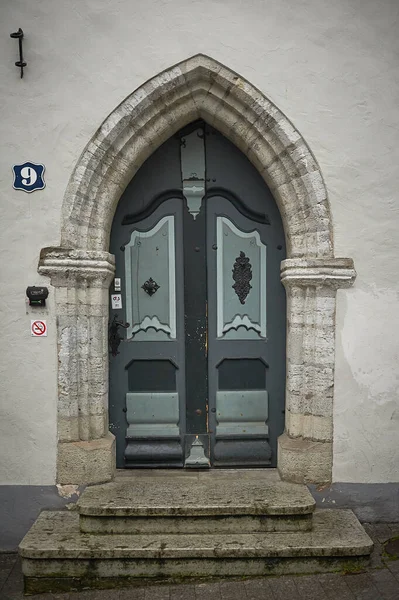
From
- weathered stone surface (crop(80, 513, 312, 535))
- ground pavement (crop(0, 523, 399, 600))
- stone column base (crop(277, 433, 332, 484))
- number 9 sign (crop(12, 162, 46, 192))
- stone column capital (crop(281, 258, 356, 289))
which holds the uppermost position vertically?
number 9 sign (crop(12, 162, 46, 192))

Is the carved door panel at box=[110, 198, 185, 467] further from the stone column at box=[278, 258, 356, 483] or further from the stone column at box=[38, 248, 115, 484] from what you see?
the stone column at box=[278, 258, 356, 483]

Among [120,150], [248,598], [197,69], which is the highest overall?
[197,69]

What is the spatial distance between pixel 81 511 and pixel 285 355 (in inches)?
72.9

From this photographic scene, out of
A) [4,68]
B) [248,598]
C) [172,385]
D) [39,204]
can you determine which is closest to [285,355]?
[172,385]

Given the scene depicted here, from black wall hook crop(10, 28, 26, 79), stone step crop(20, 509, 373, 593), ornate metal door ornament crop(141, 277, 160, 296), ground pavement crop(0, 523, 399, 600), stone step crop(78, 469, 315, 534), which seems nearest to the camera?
ground pavement crop(0, 523, 399, 600)

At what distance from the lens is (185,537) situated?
3.62 m

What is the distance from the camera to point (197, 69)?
386 cm

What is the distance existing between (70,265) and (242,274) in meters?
1.31

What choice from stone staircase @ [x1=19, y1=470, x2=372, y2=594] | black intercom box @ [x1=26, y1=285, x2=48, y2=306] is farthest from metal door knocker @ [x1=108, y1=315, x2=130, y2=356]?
stone staircase @ [x1=19, y1=470, x2=372, y2=594]

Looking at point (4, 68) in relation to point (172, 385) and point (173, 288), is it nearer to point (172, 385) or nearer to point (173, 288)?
point (173, 288)

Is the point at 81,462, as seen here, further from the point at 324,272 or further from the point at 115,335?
the point at 324,272

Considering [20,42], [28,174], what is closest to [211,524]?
[28,174]

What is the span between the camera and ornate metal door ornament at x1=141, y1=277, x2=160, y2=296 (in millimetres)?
4297

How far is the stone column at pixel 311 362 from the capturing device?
3.94m
